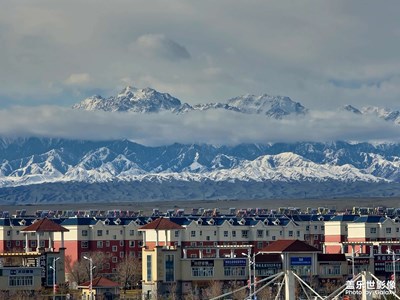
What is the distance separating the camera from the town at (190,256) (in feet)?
441

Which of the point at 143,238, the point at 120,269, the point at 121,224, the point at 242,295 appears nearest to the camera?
the point at 242,295

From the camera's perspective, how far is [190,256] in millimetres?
157375

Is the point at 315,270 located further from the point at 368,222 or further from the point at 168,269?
the point at 368,222

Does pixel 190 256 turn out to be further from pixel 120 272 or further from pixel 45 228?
pixel 45 228

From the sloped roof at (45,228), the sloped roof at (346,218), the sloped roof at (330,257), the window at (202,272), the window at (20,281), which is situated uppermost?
the sloped roof at (346,218)

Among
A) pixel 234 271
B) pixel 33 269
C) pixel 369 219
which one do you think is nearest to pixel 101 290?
pixel 33 269

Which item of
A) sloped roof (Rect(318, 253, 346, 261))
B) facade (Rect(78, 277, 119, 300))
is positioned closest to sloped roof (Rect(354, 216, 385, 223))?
sloped roof (Rect(318, 253, 346, 261))

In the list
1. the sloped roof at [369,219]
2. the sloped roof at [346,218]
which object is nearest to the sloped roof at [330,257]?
the sloped roof at [369,219]

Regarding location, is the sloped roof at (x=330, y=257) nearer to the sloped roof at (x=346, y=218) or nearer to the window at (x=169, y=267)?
the window at (x=169, y=267)

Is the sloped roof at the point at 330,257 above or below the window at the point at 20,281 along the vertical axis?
above

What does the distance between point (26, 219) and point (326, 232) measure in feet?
128

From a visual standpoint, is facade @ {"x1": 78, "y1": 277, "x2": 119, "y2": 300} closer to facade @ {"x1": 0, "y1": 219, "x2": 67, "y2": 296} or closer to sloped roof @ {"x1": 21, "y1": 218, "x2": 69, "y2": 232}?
facade @ {"x1": 0, "y1": 219, "x2": 67, "y2": 296}

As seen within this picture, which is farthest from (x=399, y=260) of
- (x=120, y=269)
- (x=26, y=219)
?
(x=26, y=219)

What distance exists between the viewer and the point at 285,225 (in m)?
186
